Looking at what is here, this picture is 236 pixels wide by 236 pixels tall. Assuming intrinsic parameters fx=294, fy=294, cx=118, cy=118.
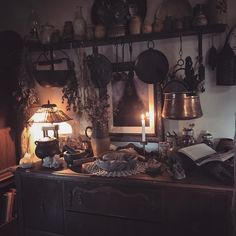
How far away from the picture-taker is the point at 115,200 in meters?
1.78

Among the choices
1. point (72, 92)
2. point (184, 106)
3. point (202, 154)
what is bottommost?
point (202, 154)

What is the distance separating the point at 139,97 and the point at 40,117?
0.77m

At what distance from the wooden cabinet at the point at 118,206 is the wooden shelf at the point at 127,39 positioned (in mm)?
984

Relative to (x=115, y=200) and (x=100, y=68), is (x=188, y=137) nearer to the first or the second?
(x=115, y=200)

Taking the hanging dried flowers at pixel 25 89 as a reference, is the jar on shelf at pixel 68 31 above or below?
above

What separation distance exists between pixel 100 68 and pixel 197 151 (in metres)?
0.95

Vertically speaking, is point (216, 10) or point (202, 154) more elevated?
point (216, 10)

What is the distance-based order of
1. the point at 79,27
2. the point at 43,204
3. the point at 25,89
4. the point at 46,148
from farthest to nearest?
the point at 25,89, the point at 79,27, the point at 46,148, the point at 43,204

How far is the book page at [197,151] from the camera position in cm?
178

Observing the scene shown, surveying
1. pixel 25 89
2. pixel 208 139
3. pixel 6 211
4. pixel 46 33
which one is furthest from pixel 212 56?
pixel 6 211

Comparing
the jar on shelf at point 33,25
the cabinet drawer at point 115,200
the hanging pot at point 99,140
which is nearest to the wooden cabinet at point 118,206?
the cabinet drawer at point 115,200

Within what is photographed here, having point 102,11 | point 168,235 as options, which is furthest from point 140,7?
point 168,235

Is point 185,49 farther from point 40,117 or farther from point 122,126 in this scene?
point 40,117

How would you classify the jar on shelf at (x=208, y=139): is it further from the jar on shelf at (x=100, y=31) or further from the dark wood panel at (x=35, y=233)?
the dark wood panel at (x=35, y=233)
